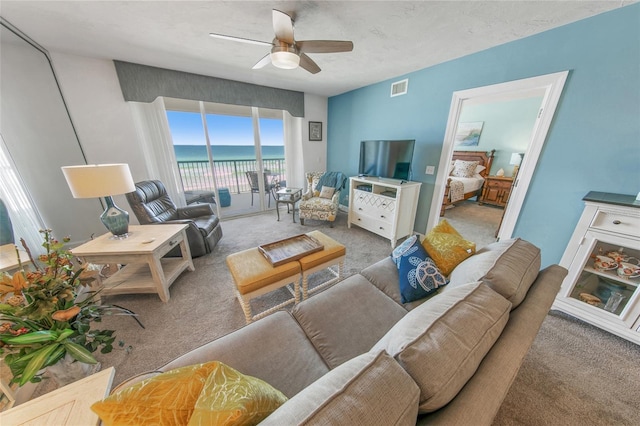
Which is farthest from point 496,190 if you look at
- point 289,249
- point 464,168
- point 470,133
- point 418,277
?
point 289,249

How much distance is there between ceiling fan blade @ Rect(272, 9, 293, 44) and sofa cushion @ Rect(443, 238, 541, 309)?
1979 mm

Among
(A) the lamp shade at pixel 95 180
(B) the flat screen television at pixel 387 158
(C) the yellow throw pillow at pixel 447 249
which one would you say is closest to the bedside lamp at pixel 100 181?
(A) the lamp shade at pixel 95 180

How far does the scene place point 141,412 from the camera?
48cm

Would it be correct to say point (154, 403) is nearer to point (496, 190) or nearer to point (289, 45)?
point (289, 45)

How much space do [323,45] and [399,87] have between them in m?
1.84

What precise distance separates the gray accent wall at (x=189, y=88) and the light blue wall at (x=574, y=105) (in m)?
2.60

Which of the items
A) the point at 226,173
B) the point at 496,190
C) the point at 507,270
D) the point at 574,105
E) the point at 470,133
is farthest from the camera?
the point at 470,133

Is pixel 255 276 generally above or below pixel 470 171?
below

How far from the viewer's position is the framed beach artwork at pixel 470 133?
15.5 ft

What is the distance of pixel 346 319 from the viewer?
1148mm

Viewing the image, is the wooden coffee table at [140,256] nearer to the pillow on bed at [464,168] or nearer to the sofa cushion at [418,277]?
the sofa cushion at [418,277]

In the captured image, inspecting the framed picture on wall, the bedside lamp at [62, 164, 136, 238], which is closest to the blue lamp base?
the bedside lamp at [62, 164, 136, 238]

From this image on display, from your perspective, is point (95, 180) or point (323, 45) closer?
point (95, 180)

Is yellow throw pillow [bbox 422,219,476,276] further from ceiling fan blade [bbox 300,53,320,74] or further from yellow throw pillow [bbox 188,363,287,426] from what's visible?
ceiling fan blade [bbox 300,53,320,74]
